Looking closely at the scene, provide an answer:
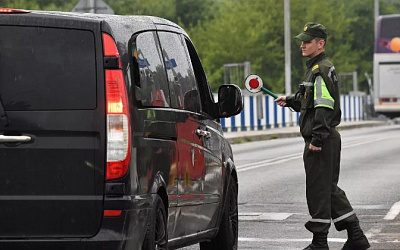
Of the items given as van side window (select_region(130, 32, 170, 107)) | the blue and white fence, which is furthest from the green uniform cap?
→ the blue and white fence

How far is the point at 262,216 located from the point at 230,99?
4.82 meters

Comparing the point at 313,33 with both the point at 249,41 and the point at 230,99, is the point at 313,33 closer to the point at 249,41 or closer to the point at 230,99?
the point at 230,99

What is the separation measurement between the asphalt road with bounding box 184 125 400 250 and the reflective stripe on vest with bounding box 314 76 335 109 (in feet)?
4.50

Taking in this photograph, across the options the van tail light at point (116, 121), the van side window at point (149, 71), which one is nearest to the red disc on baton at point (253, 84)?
the van side window at point (149, 71)

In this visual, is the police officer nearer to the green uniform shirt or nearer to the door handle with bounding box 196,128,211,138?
the green uniform shirt

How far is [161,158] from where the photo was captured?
7.80m

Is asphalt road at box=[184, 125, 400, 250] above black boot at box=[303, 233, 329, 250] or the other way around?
the other way around

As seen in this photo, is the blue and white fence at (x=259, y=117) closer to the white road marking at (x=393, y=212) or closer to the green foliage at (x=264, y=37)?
the white road marking at (x=393, y=212)

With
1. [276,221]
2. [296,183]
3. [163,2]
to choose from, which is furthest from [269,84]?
[276,221]

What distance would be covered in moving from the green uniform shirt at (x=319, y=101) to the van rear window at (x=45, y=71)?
3.48 metres

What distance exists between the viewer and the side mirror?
950 centimetres

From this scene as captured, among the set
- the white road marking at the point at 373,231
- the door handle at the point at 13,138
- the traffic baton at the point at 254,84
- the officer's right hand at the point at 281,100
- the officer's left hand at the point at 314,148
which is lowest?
the white road marking at the point at 373,231

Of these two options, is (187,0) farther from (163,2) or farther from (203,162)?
(203,162)

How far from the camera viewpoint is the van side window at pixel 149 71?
24.9 ft
